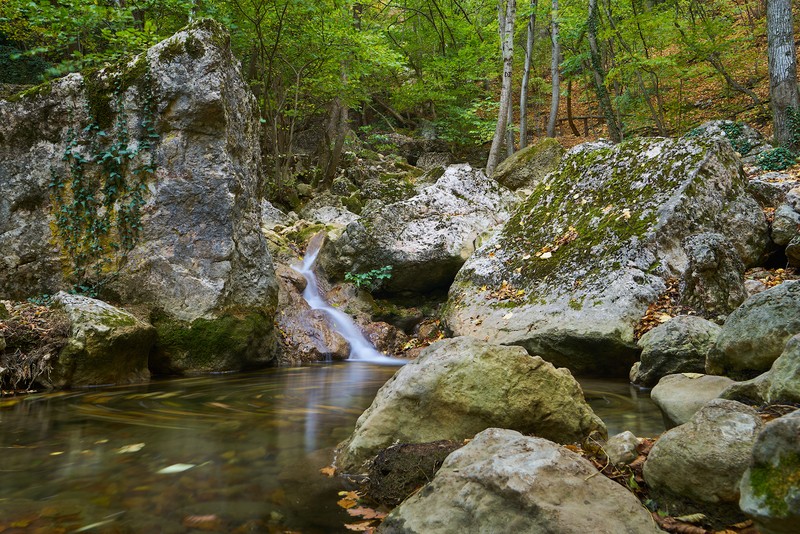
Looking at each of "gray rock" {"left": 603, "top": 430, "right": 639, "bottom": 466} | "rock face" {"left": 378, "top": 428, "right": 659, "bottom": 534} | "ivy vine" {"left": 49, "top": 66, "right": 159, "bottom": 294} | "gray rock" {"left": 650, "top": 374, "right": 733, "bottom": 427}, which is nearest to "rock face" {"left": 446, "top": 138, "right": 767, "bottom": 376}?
"gray rock" {"left": 650, "top": 374, "right": 733, "bottom": 427}

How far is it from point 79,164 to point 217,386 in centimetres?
366

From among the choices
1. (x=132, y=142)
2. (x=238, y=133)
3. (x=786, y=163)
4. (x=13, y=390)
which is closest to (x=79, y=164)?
(x=132, y=142)

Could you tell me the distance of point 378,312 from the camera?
9.52 metres

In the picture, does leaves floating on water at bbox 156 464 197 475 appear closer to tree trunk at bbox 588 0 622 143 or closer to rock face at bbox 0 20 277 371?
rock face at bbox 0 20 277 371

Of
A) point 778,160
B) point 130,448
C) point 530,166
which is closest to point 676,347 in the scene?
point 130,448

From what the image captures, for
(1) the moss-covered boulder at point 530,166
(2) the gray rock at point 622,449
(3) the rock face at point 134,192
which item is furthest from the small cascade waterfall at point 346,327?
(1) the moss-covered boulder at point 530,166

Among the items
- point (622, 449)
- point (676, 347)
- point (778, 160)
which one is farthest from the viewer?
point (778, 160)

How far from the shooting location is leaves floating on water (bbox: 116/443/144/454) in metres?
3.29

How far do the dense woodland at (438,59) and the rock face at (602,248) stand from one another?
252 inches

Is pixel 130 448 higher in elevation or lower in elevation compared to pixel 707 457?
lower

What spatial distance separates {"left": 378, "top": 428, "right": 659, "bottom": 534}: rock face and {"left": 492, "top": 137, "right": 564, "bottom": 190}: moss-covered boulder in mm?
12434

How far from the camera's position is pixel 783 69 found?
10.5 meters

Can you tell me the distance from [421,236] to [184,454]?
21.9ft

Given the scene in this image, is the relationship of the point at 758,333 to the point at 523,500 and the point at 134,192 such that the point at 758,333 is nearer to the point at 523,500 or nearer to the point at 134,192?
the point at 523,500
